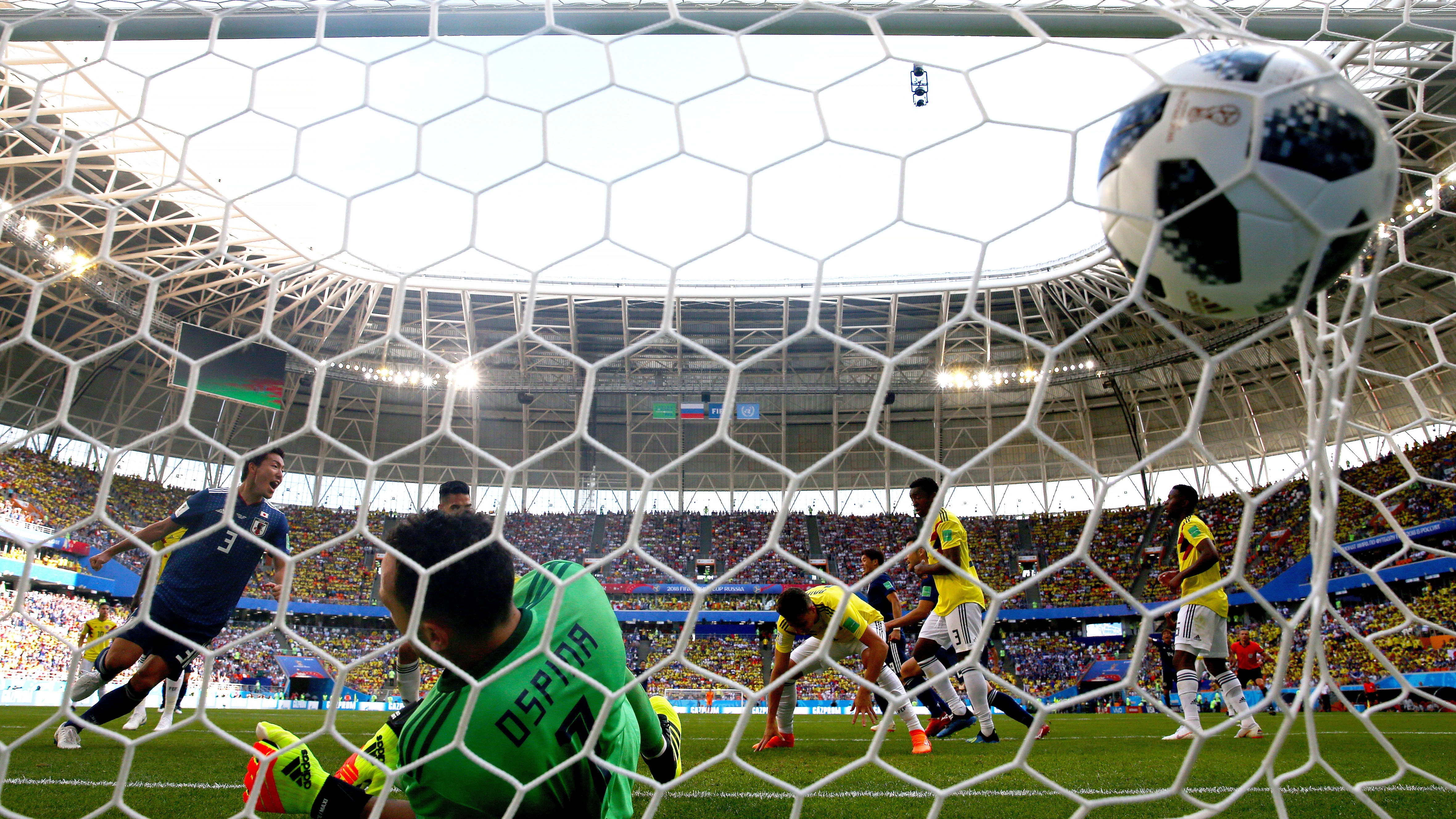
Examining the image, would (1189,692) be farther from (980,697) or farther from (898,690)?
(898,690)

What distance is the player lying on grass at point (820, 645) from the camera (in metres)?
4.62

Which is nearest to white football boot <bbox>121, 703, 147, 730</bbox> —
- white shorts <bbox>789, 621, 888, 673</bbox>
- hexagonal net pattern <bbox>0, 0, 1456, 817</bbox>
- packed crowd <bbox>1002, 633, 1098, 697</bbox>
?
hexagonal net pattern <bbox>0, 0, 1456, 817</bbox>

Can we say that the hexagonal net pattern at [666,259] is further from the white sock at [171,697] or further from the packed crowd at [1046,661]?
the packed crowd at [1046,661]

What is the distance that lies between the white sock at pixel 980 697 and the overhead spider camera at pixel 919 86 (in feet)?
11.5

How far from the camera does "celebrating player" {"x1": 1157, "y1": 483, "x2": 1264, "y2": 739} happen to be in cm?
495

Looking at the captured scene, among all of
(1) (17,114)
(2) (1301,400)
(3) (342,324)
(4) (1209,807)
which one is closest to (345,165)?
(4) (1209,807)

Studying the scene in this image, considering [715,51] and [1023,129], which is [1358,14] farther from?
[715,51]

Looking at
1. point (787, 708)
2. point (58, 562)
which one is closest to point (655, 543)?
point (58, 562)

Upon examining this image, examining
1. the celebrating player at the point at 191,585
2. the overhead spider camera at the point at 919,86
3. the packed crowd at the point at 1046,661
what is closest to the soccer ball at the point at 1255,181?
the overhead spider camera at the point at 919,86

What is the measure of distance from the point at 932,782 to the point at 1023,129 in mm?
2497

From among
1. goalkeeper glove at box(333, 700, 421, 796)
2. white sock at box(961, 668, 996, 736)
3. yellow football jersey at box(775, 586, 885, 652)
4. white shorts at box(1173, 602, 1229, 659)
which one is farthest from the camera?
white shorts at box(1173, 602, 1229, 659)

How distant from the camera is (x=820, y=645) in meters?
4.46

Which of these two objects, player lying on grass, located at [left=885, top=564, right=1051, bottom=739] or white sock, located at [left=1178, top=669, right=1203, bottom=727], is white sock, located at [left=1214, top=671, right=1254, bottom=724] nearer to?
white sock, located at [left=1178, top=669, right=1203, bottom=727]

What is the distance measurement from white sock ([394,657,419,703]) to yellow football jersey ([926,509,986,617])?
9.80 feet
